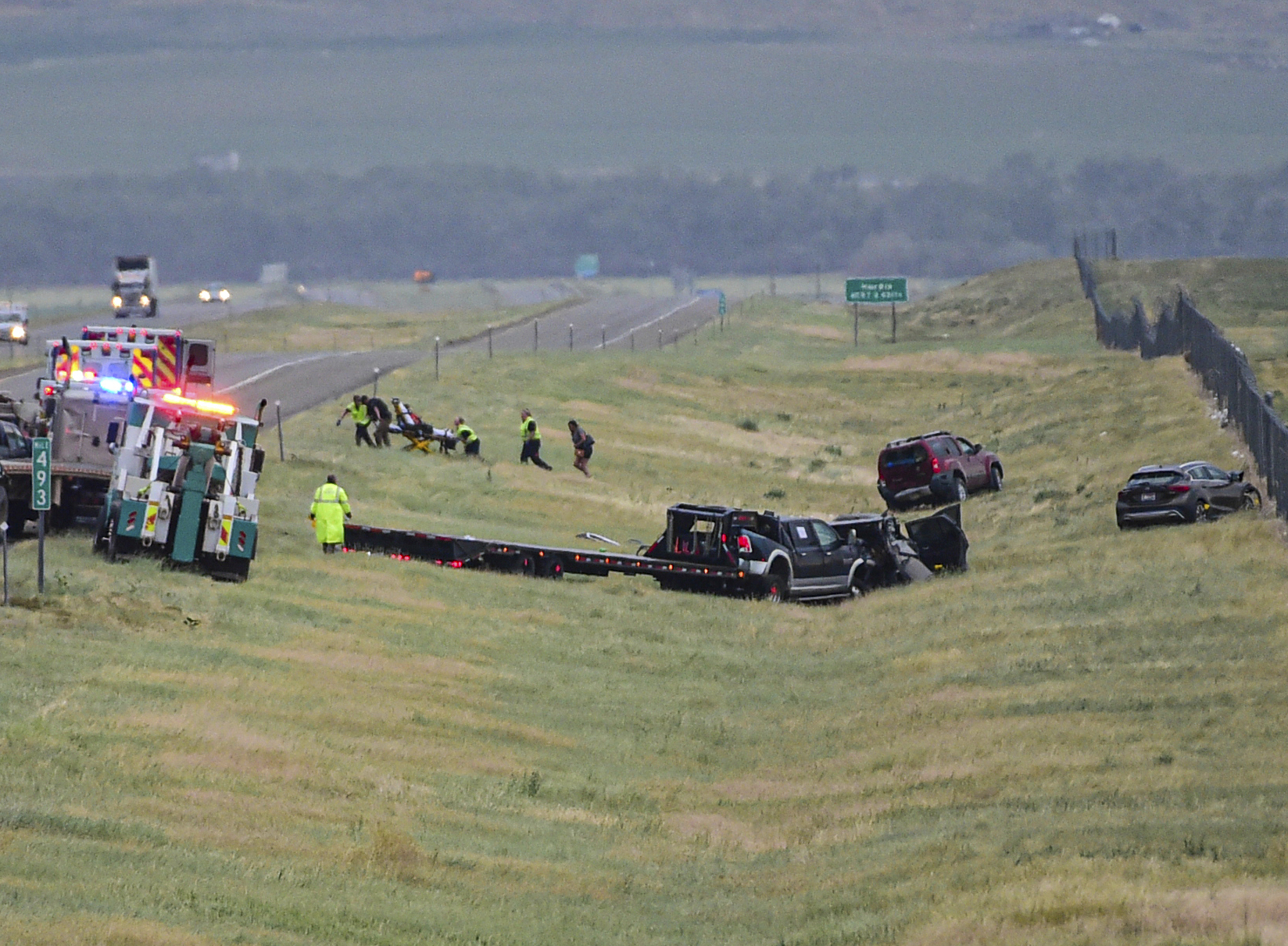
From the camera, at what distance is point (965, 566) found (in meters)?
37.1

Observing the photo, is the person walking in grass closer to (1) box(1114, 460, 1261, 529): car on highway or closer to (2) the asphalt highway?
(2) the asphalt highway

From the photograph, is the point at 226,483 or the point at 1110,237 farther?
the point at 1110,237

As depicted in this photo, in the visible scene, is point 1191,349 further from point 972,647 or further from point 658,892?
point 658,892

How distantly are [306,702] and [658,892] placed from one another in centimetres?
681

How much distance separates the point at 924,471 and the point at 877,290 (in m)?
77.1

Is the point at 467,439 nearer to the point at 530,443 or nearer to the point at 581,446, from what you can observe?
the point at 530,443

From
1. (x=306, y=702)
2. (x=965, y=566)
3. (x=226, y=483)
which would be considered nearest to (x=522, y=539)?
(x=965, y=566)

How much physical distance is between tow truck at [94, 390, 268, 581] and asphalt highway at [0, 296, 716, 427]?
17.9 meters

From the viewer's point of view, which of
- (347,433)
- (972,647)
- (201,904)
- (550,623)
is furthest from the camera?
(347,433)

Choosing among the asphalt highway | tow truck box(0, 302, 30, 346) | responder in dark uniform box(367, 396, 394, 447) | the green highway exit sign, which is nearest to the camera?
responder in dark uniform box(367, 396, 394, 447)

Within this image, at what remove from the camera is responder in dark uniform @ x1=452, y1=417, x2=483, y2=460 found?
166 feet

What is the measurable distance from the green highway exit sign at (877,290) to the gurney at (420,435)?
76.5 metres

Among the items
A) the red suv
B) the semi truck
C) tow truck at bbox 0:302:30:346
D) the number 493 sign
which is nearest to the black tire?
the number 493 sign

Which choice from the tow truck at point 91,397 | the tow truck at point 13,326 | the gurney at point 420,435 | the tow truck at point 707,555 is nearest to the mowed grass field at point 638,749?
the tow truck at point 707,555
